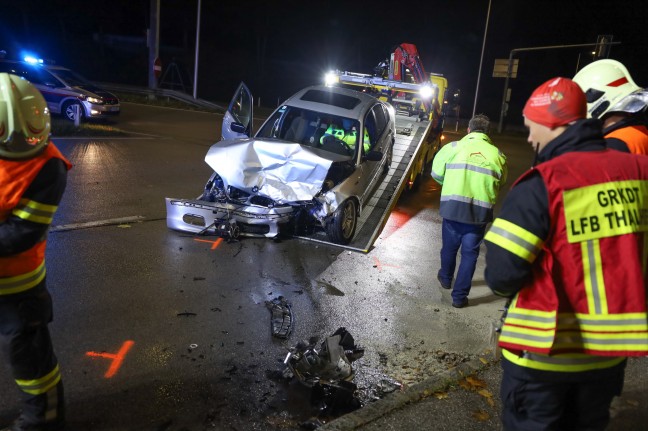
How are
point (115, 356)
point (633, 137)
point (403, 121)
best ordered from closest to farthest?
point (633, 137), point (115, 356), point (403, 121)

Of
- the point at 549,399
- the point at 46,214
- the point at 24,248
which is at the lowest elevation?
the point at 549,399

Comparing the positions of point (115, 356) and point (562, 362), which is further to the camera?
point (115, 356)

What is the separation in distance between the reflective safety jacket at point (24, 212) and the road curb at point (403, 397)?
75.6 inches

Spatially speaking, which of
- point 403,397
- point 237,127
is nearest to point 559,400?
point 403,397

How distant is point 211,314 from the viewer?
492 centimetres

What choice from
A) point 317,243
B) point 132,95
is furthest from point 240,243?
point 132,95

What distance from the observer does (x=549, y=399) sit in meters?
2.15

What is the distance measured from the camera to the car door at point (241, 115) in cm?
788

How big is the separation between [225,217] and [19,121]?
410 cm

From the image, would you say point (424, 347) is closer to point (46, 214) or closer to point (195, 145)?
point (46, 214)

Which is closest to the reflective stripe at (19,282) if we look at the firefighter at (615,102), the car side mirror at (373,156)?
the firefighter at (615,102)

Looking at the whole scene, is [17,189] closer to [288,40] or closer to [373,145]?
[373,145]

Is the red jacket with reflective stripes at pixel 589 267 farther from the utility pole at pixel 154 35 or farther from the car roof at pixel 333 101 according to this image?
the utility pole at pixel 154 35

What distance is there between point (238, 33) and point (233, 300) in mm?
49881
